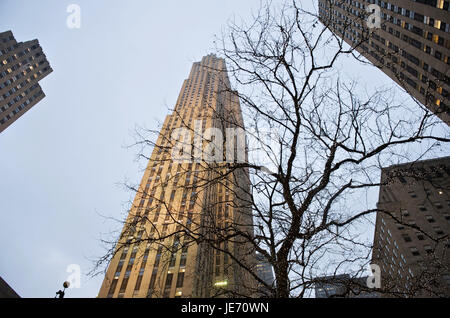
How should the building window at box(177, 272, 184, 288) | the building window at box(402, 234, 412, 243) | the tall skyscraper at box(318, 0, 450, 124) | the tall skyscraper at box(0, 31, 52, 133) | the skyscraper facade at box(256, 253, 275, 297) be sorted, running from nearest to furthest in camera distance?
the skyscraper facade at box(256, 253, 275, 297) < the tall skyscraper at box(318, 0, 450, 124) < the building window at box(177, 272, 184, 288) < the building window at box(402, 234, 412, 243) < the tall skyscraper at box(0, 31, 52, 133)

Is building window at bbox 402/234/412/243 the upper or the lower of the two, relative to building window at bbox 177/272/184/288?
upper

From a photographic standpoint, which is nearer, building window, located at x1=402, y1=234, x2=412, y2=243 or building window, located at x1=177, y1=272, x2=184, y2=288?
building window, located at x1=177, y1=272, x2=184, y2=288

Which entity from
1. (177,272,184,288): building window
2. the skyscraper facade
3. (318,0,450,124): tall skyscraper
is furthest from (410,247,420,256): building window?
the skyscraper facade

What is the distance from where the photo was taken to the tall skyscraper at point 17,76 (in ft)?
241

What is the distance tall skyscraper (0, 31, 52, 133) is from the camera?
241 feet

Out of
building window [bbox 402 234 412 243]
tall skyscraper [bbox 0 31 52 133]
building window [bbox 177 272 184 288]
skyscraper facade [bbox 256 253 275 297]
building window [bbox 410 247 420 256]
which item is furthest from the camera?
tall skyscraper [bbox 0 31 52 133]

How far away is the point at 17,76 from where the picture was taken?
7825 centimetres

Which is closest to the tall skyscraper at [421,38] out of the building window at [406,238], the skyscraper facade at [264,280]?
the building window at [406,238]

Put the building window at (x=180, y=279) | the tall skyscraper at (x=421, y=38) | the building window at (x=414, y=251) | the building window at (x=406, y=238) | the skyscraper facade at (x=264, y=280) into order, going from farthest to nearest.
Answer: the building window at (x=406, y=238) < the building window at (x=414, y=251) < the building window at (x=180, y=279) < the tall skyscraper at (x=421, y=38) < the skyscraper facade at (x=264, y=280)

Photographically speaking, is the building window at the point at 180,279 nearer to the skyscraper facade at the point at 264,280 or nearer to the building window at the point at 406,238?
the skyscraper facade at the point at 264,280

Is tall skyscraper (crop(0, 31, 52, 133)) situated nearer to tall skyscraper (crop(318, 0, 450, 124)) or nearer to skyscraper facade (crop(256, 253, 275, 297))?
tall skyscraper (crop(318, 0, 450, 124))

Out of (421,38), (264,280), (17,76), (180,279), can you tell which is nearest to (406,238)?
(421,38)
